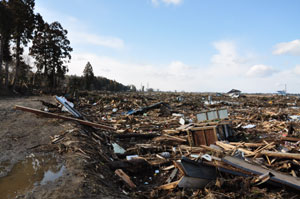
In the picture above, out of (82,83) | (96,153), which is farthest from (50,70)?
(96,153)

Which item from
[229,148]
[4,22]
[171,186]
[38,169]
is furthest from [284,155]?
[4,22]

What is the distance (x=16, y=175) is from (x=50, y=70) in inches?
1156

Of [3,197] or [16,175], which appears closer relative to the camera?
[3,197]

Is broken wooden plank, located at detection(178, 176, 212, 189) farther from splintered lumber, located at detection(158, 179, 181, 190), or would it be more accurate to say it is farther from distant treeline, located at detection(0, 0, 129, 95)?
distant treeline, located at detection(0, 0, 129, 95)

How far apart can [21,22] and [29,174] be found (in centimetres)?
2547

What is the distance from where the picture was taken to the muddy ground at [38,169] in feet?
11.8

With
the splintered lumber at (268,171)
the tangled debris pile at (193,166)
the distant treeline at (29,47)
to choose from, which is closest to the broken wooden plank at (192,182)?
the tangled debris pile at (193,166)

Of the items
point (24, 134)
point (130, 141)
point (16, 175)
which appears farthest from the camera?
point (130, 141)

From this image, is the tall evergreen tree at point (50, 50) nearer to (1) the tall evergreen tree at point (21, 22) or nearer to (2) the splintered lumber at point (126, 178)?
(1) the tall evergreen tree at point (21, 22)

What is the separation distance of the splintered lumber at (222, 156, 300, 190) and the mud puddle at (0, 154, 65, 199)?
14.3ft

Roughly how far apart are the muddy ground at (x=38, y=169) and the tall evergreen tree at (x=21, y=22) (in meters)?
20.6

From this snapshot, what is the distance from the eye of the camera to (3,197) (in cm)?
343

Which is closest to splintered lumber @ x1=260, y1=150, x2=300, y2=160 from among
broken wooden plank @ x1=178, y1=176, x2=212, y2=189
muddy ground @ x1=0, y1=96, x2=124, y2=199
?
broken wooden plank @ x1=178, y1=176, x2=212, y2=189

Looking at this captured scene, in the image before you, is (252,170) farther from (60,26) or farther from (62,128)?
(60,26)
